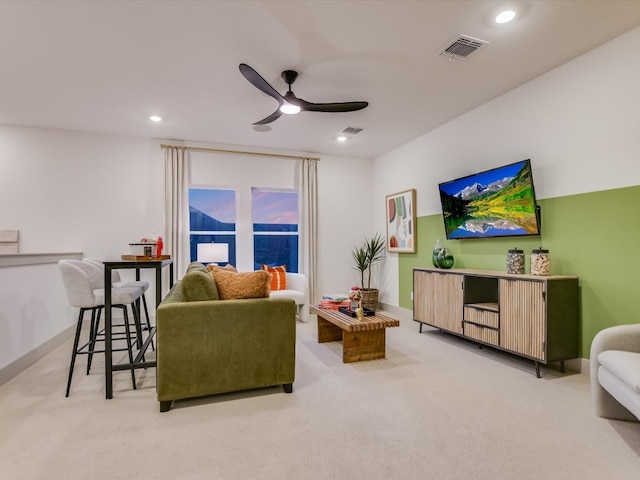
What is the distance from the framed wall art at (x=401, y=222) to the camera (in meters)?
5.43

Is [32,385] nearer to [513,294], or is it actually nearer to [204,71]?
[204,71]

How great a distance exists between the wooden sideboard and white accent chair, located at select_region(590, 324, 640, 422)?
2.11 ft

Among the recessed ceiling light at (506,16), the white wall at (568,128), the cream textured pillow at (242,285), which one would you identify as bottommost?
the cream textured pillow at (242,285)

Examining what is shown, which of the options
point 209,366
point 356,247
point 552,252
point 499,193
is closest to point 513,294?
point 552,252

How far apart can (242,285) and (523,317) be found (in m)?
2.56

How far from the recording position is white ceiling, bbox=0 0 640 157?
2.44m

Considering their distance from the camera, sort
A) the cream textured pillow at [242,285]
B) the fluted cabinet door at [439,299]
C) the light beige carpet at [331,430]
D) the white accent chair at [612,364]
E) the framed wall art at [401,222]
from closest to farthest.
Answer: the light beige carpet at [331,430] < the white accent chair at [612,364] < the cream textured pillow at [242,285] < the fluted cabinet door at [439,299] < the framed wall art at [401,222]

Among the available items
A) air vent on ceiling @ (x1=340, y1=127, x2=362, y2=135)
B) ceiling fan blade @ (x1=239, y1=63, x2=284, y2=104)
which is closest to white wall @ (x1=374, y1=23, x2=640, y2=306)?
air vent on ceiling @ (x1=340, y1=127, x2=362, y2=135)

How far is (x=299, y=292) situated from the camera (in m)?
5.25

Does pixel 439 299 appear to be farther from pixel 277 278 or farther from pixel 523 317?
pixel 277 278

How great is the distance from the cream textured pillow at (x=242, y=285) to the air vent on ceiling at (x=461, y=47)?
2482 millimetres

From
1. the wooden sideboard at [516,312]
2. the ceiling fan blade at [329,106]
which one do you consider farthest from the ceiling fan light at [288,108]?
the wooden sideboard at [516,312]

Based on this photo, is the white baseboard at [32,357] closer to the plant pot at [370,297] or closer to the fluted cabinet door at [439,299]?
the plant pot at [370,297]

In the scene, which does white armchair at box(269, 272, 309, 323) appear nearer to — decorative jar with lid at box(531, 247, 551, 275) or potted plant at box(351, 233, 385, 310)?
potted plant at box(351, 233, 385, 310)
